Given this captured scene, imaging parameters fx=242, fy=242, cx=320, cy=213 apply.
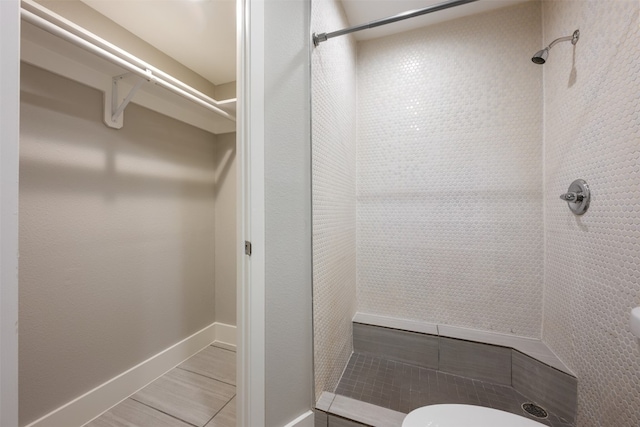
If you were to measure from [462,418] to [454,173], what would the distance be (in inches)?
47.5

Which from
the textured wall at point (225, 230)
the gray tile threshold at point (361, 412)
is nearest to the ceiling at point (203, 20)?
the textured wall at point (225, 230)

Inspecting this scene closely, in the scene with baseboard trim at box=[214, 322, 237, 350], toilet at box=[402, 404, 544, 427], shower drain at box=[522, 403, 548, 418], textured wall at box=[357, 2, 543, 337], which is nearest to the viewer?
toilet at box=[402, 404, 544, 427]

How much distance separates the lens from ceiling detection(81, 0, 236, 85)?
122cm

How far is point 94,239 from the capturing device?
1267 millimetres

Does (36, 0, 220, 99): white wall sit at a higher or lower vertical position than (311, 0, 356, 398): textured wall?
higher

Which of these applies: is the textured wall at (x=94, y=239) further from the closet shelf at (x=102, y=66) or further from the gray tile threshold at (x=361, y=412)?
the gray tile threshold at (x=361, y=412)

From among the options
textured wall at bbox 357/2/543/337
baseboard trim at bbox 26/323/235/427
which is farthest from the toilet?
baseboard trim at bbox 26/323/235/427

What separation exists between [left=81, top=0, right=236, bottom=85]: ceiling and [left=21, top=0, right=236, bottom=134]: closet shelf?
12.2 inches

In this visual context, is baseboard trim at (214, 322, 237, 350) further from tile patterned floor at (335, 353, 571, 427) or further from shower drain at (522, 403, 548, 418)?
shower drain at (522, 403, 548, 418)

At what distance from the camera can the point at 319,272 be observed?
112 centimetres

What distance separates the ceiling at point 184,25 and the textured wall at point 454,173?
0.90 m

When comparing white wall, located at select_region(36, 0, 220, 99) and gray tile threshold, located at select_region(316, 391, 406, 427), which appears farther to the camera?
white wall, located at select_region(36, 0, 220, 99)

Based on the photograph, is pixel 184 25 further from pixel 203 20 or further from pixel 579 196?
pixel 579 196

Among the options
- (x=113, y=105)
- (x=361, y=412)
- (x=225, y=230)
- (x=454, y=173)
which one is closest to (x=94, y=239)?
(x=113, y=105)
